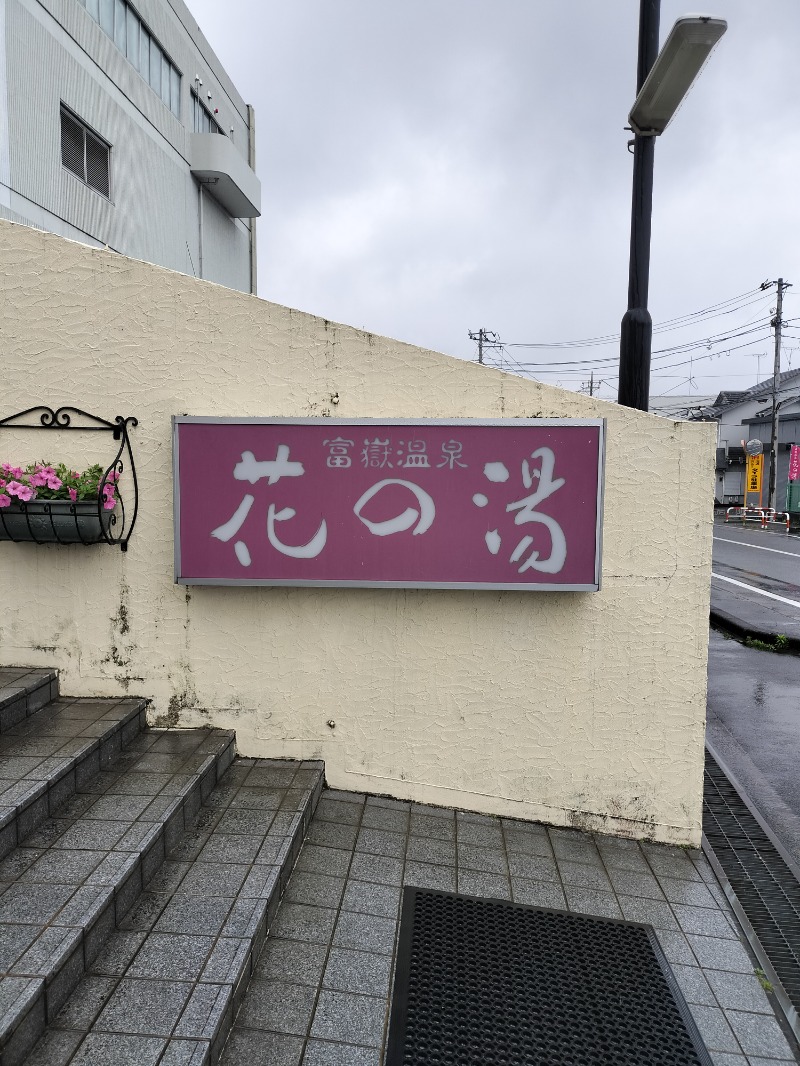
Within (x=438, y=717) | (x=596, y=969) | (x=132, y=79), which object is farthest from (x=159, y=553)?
(x=132, y=79)

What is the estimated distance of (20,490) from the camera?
4.08m

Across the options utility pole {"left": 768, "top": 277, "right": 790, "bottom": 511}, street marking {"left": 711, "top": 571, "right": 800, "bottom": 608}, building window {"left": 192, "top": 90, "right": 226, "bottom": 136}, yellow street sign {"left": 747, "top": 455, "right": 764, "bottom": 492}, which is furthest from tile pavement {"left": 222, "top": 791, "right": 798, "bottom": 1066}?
yellow street sign {"left": 747, "top": 455, "right": 764, "bottom": 492}

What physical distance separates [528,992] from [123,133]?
22.1 m

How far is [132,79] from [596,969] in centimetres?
2334

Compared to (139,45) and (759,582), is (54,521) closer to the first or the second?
(759,582)

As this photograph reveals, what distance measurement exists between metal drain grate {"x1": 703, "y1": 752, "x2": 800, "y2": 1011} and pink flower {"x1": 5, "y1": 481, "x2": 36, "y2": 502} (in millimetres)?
4605

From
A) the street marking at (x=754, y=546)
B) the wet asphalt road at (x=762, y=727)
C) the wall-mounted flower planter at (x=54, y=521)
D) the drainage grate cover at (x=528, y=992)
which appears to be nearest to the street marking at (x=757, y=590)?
the wet asphalt road at (x=762, y=727)

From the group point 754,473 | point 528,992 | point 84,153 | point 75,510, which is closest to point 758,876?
point 528,992

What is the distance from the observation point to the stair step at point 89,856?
2453 millimetres

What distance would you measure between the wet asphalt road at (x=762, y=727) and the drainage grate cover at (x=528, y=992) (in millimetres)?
1949

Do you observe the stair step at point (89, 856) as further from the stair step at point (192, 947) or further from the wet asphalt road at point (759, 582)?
the wet asphalt road at point (759, 582)

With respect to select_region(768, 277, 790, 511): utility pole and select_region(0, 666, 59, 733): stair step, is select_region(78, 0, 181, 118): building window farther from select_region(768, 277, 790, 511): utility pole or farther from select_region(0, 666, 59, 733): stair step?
select_region(768, 277, 790, 511): utility pole

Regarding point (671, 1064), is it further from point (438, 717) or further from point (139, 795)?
point (139, 795)

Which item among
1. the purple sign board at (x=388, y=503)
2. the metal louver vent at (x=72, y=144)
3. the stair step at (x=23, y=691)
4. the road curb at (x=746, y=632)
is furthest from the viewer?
the metal louver vent at (x=72, y=144)
